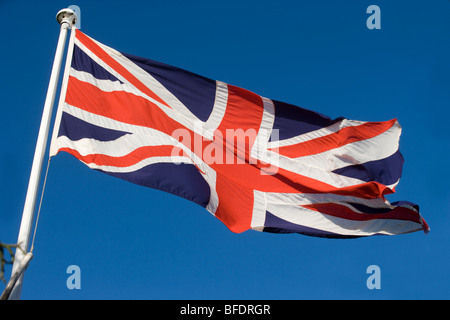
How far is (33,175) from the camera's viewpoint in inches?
337

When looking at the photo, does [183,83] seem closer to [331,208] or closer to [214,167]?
[214,167]

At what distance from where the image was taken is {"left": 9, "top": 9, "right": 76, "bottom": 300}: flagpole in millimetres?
7543

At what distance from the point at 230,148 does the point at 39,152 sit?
441cm

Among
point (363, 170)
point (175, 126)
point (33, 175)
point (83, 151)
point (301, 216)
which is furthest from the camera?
point (363, 170)

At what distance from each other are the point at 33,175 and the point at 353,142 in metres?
7.43

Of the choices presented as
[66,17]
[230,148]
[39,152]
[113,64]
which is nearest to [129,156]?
[39,152]

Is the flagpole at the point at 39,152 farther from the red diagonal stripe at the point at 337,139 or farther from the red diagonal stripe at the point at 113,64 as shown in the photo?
the red diagonal stripe at the point at 337,139

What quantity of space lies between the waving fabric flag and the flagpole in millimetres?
384

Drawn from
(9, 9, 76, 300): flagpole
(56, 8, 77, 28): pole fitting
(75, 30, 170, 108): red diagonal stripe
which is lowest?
(9, 9, 76, 300): flagpole

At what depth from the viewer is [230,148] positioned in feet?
39.4

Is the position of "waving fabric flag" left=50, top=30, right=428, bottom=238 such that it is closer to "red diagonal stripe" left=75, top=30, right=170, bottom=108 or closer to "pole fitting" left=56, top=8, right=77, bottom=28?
"red diagonal stripe" left=75, top=30, right=170, bottom=108

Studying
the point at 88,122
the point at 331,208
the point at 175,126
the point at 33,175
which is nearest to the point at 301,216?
the point at 331,208

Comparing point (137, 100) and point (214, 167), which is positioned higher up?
point (137, 100)

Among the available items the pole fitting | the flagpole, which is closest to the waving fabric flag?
the flagpole
